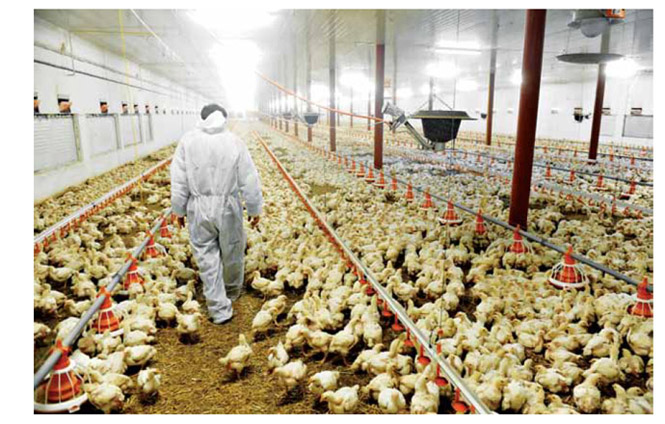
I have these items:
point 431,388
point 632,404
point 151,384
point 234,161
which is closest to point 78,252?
point 234,161

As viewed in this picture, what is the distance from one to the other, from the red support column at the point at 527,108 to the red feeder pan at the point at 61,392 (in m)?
4.75

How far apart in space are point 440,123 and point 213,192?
2.59 m

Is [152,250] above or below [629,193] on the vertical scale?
below

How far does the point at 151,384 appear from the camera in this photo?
255 cm

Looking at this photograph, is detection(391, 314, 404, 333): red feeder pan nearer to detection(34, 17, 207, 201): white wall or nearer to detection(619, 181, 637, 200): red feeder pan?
detection(34, 17, 207, 201): white wall

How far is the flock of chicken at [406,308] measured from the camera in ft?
8.25

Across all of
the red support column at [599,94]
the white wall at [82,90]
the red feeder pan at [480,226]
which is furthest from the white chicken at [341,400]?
the red support column at [599,94]

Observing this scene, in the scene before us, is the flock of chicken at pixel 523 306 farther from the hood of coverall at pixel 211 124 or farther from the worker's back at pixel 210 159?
the hood of coverall at pixel 211 124

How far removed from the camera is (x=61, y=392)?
2365 mm

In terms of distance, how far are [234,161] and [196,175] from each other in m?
0.30

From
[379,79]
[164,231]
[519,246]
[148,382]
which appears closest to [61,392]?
[148,382]

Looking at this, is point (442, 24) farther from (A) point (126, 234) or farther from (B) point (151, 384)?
(B) point (151, 384)

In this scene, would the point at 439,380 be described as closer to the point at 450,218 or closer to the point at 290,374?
the point at 290,374

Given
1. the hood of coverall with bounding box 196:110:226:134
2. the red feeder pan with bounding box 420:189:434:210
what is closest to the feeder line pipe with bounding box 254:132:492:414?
the hood of coverall with bounding box 196:110:226:134
